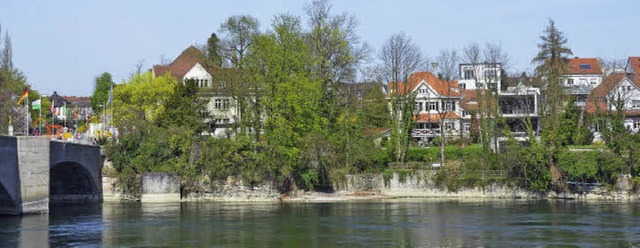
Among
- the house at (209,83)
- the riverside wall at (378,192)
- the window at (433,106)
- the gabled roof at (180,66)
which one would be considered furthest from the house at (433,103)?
the riverside wall at (378,192)

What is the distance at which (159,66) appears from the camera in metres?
116

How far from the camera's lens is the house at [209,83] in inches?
3597

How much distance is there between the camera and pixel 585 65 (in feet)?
459

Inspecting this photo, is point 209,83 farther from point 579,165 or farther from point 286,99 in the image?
point 579,165

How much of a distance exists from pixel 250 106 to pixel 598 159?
31448 mm

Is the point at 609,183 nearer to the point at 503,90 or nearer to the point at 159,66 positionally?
the point at 503,90

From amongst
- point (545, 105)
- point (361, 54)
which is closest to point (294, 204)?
point (361, 54)

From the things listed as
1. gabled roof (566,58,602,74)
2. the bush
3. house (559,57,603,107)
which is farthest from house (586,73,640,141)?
the bush

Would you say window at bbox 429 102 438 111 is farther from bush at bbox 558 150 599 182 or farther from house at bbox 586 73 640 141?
bush at bbox 558 150 599 182

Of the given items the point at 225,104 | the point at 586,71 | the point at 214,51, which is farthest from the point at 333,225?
the point at 586,71

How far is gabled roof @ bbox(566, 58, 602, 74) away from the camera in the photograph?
138125 mm

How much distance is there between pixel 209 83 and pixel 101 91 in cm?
3758

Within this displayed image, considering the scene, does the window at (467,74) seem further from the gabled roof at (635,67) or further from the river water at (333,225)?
the river water at (333,225)

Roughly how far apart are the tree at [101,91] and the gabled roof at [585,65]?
69.4 metres
